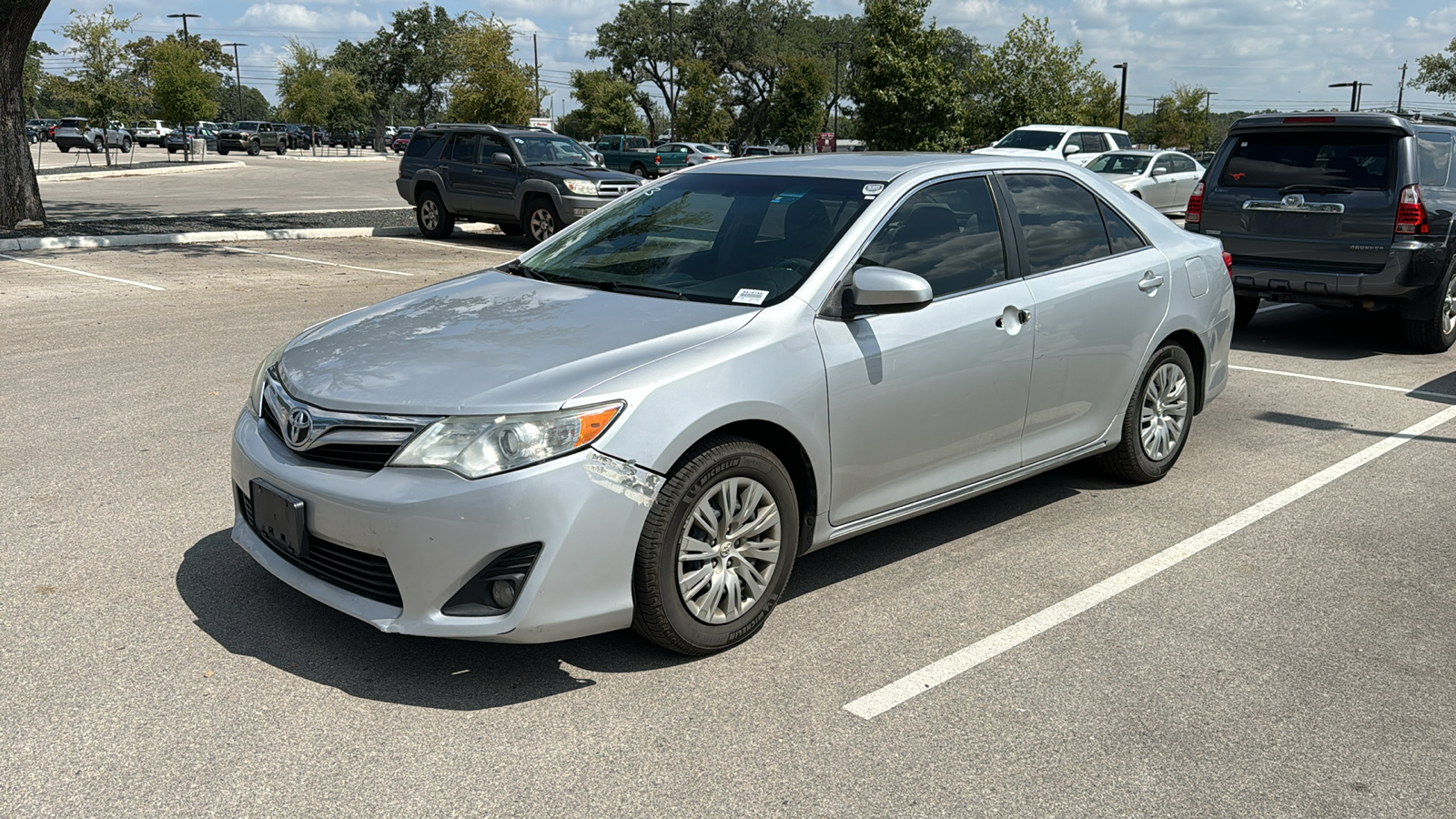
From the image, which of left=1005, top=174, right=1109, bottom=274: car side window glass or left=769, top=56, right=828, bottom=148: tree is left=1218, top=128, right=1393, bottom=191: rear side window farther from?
left=769, top=56, right=828, bottom=148: tree

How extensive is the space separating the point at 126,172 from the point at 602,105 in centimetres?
3917

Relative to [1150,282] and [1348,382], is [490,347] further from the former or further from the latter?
[1348,382]

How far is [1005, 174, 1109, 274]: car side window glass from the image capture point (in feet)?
16.6

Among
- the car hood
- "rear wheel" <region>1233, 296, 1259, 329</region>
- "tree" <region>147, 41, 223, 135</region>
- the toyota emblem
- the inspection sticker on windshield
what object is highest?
"tree" <region>147, 41, 223, 135</region>

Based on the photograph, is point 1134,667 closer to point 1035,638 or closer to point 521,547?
point 1035,638

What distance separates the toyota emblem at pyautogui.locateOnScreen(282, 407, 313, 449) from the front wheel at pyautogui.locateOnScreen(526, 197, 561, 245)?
576 inches

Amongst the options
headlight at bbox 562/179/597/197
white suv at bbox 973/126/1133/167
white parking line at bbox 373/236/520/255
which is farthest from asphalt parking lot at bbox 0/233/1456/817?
white suv at bbox 973/126/1133/167

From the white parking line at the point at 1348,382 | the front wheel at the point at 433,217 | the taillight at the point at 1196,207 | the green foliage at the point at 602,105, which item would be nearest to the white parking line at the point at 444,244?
the front wheel at the point at 433,217

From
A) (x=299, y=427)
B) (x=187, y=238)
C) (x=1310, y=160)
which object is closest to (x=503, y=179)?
(x=187, y=238)

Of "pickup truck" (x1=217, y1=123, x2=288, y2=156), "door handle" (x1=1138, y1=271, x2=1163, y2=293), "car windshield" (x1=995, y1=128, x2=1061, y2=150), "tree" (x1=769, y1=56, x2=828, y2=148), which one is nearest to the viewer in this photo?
"door handle" (x1=1138, y1=271, x2=1163, y2=293)

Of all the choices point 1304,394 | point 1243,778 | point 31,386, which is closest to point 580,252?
point 1243,778

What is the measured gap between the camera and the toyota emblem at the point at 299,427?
3.67 m

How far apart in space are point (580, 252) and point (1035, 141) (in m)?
23.9

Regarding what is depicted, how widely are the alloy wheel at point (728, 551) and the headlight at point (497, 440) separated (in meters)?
0.50
